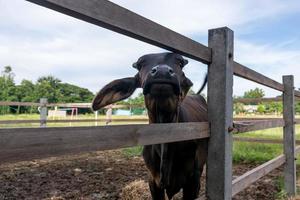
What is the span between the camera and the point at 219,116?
1938 millimetres

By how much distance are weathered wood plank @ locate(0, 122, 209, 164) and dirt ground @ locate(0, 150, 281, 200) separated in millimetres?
2537

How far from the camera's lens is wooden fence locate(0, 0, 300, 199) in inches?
38.0

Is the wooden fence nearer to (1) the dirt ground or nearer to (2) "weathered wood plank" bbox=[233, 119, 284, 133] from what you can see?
(2) "weathered wood plank" bbox=[233, 119, 284, 133]

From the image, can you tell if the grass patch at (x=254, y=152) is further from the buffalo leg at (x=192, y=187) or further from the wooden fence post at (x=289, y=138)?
the buffalo leg at (x=192, y=187)

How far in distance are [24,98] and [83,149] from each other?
47.8 m

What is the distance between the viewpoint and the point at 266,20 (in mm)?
13734

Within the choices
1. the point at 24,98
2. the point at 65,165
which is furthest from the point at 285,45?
the point at 24,98

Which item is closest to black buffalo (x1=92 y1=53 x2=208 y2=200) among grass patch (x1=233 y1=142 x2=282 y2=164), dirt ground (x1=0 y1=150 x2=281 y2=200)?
dirt ground (x1=0 y1=150 x2=281 y2=200)

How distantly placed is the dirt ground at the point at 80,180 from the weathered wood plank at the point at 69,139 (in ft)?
8.32

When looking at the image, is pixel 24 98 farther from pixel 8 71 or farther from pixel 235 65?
pixel 235 65

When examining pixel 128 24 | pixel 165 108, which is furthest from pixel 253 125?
pixel 128 24

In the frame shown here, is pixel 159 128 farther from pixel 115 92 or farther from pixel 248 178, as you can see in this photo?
pixel 248 178

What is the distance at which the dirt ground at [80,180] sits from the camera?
3.79 metres

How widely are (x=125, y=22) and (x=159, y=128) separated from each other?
1.64ft
